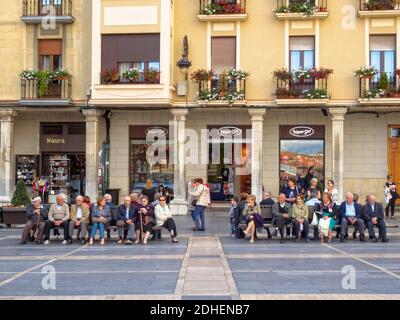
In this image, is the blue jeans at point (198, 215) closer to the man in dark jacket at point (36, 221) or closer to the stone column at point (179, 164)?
the man in dark jacket at point (36, 221)

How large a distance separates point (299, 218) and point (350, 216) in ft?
4.86

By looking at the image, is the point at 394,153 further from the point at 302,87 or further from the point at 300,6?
the point at 300,6

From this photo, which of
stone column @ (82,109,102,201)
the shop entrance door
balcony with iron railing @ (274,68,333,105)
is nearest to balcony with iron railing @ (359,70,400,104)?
balcony with iron railing @ (274,68,333,105)

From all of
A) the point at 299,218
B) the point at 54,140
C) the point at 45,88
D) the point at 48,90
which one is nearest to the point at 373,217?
the point at 299,218

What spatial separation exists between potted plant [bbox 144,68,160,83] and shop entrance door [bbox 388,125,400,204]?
33.7ft

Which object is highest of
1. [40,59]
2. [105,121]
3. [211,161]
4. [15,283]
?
[40,59]

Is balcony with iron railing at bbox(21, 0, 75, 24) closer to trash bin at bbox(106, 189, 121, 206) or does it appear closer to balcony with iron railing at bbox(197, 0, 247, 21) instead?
balcony with iron railing at bbox(197, 0, 247, 21)

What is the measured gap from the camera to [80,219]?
720 inches

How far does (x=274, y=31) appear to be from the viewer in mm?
27219

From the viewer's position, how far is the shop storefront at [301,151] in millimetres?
28094

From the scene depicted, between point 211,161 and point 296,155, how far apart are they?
375 centimetres
